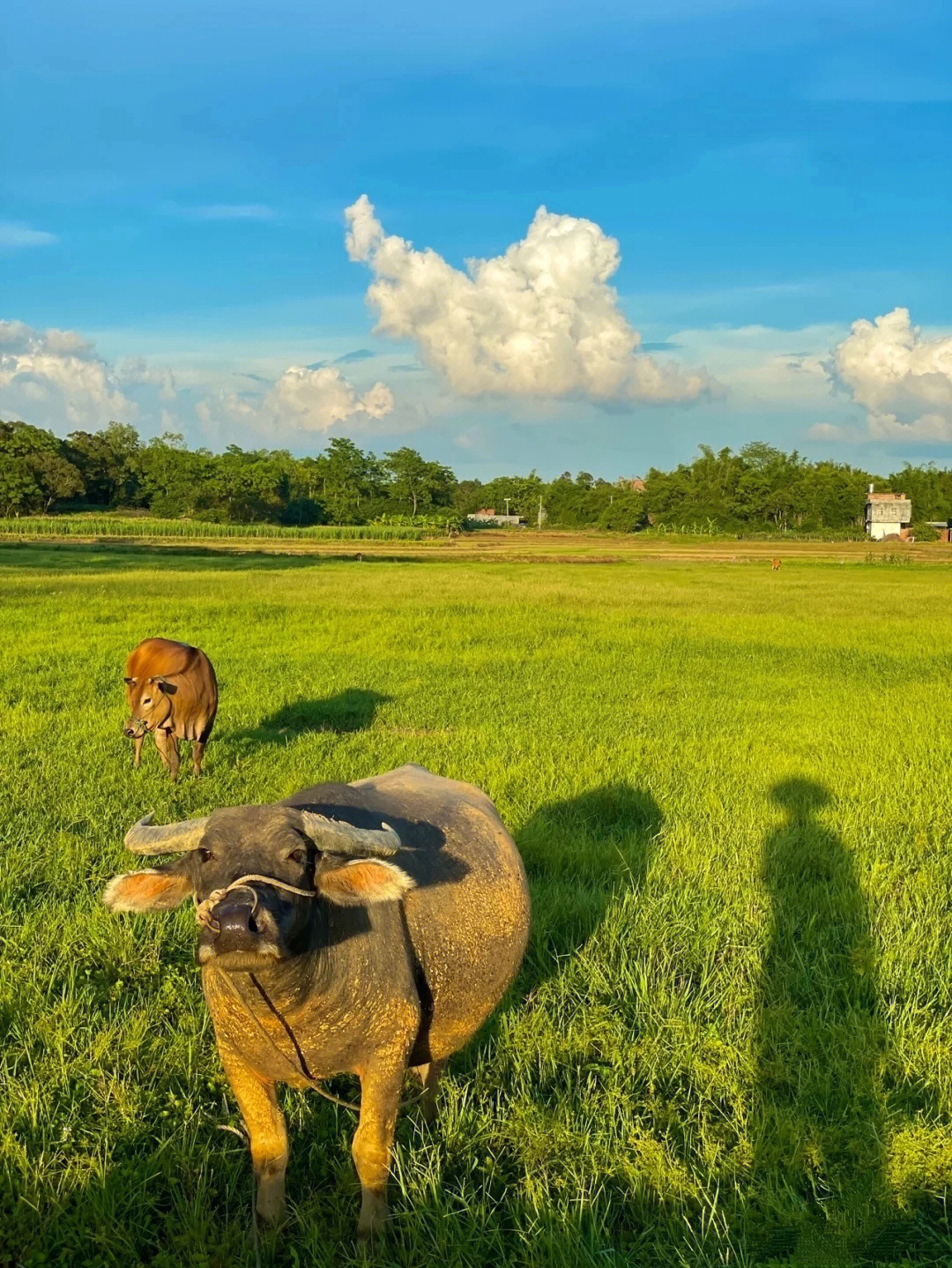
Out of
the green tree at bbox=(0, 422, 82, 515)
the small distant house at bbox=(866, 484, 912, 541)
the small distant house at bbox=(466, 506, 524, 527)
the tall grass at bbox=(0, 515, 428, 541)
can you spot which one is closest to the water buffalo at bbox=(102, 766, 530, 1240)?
the tall grass at bbox=(0, 515, 428, 541)

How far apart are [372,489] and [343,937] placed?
11689cm

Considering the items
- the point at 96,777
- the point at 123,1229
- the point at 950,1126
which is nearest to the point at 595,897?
the point at 950,1126

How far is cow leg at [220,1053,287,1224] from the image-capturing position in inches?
112

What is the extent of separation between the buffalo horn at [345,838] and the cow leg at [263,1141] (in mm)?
913

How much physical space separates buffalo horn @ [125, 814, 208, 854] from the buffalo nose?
313mm

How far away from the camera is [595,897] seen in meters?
4.97

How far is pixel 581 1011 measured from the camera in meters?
3.92

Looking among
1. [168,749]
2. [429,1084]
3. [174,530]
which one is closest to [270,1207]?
[429,1084]

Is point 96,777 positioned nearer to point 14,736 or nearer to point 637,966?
point 14,736

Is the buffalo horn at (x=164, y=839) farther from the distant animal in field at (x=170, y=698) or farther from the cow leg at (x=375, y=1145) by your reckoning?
the distant animal in field at (x=170, y=698)

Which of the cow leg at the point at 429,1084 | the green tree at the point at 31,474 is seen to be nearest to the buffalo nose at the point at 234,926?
the cow leg at the point at 429,1084

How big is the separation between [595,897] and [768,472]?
380ft

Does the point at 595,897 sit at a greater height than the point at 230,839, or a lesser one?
lesser

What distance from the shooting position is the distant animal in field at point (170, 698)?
23.7 ft
